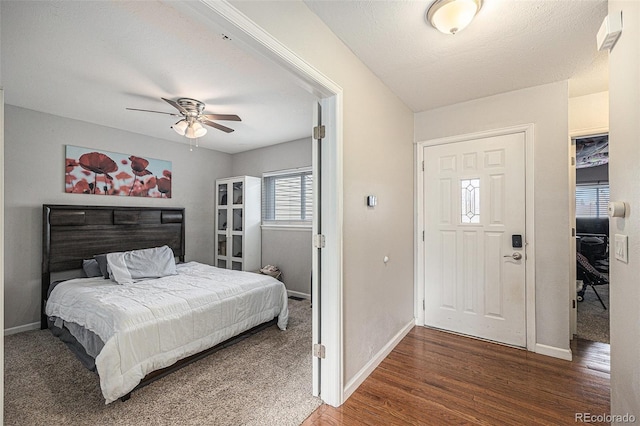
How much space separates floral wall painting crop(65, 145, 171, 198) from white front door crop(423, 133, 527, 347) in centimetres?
396

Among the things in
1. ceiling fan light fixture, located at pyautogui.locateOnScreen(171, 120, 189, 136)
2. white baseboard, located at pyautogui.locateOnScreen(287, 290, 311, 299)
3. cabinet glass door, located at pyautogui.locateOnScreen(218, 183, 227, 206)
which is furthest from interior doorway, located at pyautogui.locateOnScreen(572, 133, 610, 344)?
cabinet glass door, located at pyautogui.locateOnScreen(218, 183, 227, 206)

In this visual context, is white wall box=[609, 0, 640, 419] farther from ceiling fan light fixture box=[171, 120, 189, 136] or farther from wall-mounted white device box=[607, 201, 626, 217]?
ceiling fan light fixture box=[171, 120, 189, 136]

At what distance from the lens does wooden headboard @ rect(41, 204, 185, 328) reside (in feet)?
11.0

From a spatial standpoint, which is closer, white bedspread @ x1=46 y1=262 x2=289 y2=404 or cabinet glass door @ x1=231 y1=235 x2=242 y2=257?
white bedspread @ x1=46 y1=262 x2=289 y2=404

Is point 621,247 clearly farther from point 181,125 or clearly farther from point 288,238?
point 288,238

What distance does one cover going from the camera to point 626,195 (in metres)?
1.38

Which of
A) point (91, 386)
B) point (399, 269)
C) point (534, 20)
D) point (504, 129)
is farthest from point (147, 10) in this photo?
point (504, 129)

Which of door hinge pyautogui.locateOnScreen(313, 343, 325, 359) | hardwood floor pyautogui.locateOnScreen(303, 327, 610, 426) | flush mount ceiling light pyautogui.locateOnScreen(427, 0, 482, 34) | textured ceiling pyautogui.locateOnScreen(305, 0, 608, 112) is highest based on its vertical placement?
textured ceiling pyautogui.locateOnScreen(305, 0, 608, 112)

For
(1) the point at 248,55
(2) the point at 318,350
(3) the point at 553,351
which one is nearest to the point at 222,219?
(1) the point at 248,55

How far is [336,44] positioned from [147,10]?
3.96 ft

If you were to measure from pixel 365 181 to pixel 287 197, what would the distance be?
268 centimetres

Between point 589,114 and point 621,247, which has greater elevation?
point 589,114

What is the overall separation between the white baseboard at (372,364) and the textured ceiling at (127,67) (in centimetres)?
234

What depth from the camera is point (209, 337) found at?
2.58m
